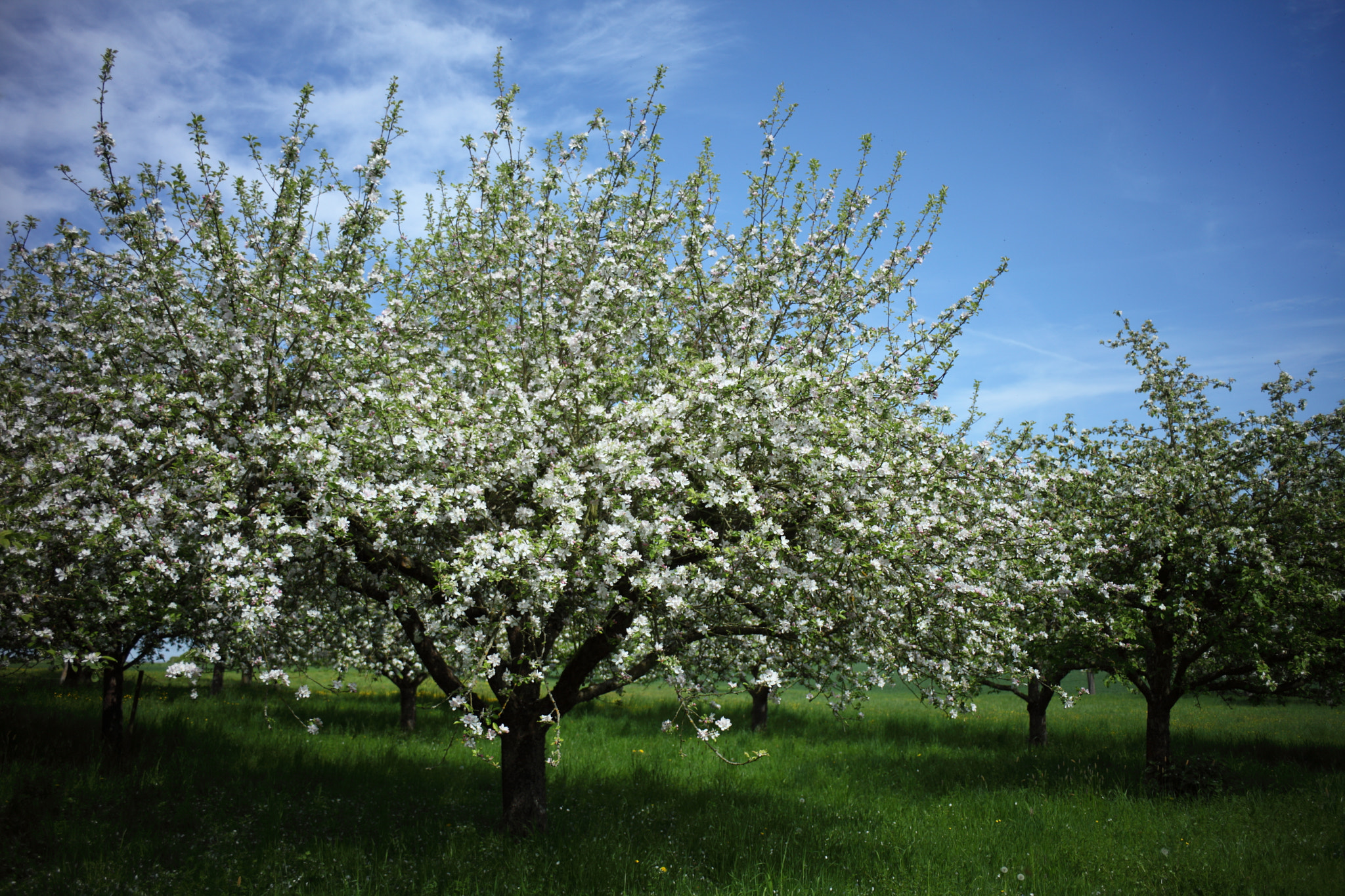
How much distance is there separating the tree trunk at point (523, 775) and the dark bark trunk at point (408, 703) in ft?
36.9

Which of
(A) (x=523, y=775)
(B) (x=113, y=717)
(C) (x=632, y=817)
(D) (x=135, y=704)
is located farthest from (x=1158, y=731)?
(B) (x=113, y=717)

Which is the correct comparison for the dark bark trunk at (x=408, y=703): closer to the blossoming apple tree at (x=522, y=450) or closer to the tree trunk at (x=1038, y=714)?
the blossoming apple tree at (x=522, y=450)

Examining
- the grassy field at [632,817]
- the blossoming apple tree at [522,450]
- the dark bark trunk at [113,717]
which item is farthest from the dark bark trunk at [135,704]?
the blossoming apple tree at [522,450]

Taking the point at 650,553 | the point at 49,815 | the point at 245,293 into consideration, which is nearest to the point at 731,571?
the point at 650,553

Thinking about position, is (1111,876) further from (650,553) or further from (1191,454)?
(1191,454)

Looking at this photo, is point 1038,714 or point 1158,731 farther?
point 1038,714

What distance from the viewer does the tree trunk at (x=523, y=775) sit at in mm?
9672

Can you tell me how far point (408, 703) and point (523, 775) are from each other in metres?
12.1

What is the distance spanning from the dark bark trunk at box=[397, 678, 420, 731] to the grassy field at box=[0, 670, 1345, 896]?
0.85 metres

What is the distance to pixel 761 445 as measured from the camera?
7.58 m

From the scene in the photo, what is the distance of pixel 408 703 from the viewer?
20.1m

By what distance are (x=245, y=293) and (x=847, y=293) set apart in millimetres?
8186

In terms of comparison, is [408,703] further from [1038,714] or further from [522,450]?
[1038,714]

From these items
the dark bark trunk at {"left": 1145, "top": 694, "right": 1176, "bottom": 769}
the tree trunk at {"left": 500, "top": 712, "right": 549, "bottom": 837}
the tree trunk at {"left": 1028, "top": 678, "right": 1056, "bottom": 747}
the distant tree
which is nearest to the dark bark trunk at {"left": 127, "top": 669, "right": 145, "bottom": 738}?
the tree trunk at {"left": 500, "top": 712, "right": 549, "bottom": 837}
